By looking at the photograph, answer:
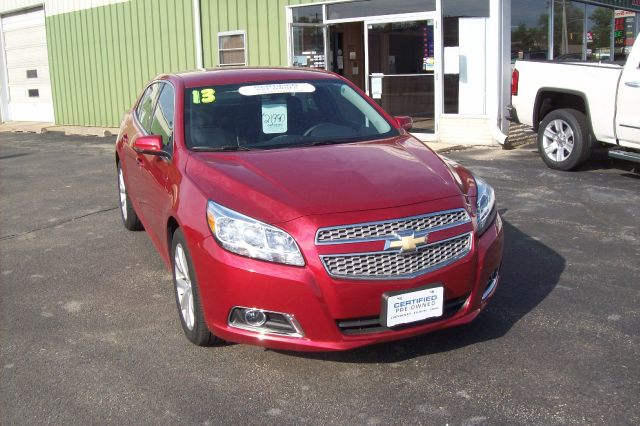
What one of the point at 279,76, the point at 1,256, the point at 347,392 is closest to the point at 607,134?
the point at 279,76

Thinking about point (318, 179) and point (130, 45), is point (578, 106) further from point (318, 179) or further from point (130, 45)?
point (130, 45)

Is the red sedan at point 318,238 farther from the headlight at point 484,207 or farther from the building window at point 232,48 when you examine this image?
the building window at point 232,48

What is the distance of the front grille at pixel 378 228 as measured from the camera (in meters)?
3.44

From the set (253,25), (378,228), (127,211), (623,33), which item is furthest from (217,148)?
(623,33)

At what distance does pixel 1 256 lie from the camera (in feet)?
20.4

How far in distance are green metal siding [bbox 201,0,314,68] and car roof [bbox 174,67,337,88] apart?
874 centimetres

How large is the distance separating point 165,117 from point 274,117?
2.88ft

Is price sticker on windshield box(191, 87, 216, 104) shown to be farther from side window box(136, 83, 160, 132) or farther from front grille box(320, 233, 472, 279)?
front grille box(320, 233, 472, 279)

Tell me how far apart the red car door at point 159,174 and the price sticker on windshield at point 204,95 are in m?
0.17

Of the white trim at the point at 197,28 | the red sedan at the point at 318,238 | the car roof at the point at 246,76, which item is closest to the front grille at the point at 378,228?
the red sedan at the point at 318,238

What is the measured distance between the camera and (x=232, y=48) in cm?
1512

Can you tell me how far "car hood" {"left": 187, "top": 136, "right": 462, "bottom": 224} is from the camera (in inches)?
141

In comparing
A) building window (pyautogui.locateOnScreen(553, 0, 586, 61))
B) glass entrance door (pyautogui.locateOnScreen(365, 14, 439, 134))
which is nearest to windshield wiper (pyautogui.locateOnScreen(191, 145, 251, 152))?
glass entrance door (pyautogui.locateOnScreen(365, 14, 439, 134))

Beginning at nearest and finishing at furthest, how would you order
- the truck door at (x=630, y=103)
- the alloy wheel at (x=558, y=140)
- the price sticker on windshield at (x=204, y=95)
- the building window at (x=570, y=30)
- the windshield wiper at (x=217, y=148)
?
the windshield wiper at (x=217, y=148), the price sticker on windshield at (x=204, y=95), the truck door at (x=630, y=103), the alloy wheel at (x=558, y=140), the building window at (x=570, y=30)
